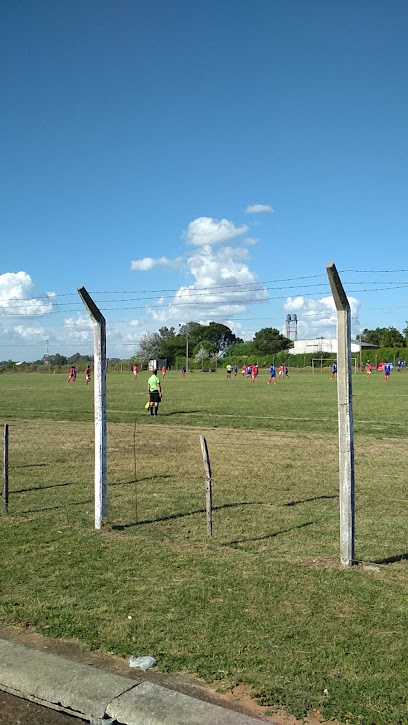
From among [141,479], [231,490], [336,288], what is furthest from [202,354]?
[336,288]

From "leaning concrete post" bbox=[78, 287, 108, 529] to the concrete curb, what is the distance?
3200 millimetres

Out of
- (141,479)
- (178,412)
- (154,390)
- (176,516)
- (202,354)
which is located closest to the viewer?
(176,516)

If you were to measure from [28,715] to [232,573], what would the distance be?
2.37 meters

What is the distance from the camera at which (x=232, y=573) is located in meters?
5.73

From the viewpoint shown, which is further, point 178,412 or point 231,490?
point 178,412

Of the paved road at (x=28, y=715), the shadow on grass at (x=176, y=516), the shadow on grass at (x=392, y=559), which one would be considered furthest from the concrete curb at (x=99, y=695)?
the shadow on grass at (x=176, y=516)

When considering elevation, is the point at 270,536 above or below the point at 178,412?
below

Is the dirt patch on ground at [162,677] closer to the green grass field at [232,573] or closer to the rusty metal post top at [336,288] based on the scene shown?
the green grass field at [232,573]

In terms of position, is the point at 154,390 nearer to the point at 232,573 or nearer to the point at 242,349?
the point at 232,573

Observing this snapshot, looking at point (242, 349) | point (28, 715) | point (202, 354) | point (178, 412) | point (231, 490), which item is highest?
point (242, 349)

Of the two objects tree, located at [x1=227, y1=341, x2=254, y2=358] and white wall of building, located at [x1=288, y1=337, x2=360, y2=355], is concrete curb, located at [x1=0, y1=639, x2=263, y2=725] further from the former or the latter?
tree, located at [x1=227, y1=341, x2=254, y2=358]

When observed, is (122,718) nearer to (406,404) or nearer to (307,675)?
(307,675)

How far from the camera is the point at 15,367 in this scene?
344ft

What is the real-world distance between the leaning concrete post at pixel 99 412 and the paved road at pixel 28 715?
3.50 m
